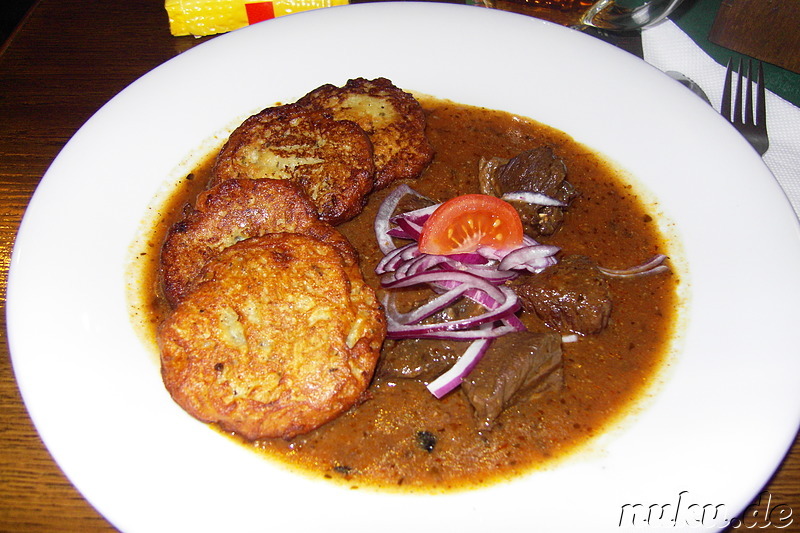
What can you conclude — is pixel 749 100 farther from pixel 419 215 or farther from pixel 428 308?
pixel 428 308

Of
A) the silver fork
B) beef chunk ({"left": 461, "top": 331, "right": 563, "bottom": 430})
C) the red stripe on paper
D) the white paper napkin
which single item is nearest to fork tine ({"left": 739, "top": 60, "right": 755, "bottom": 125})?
the silver fork

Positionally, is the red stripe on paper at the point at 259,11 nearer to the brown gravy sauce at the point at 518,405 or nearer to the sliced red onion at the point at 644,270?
the brown gravy sauce at the point at 518,405

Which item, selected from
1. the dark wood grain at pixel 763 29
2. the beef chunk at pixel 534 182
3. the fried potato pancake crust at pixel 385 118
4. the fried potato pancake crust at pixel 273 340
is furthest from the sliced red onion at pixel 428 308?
the dark wood grain at pixel 763 29

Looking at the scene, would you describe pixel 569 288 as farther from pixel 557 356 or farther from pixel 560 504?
pixel 560 504

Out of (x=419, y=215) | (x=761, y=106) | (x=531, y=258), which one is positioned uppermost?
(x=761, y=106)

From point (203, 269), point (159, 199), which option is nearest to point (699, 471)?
point (203, 269)

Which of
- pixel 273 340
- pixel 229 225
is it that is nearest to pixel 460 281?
pixel 273 340
